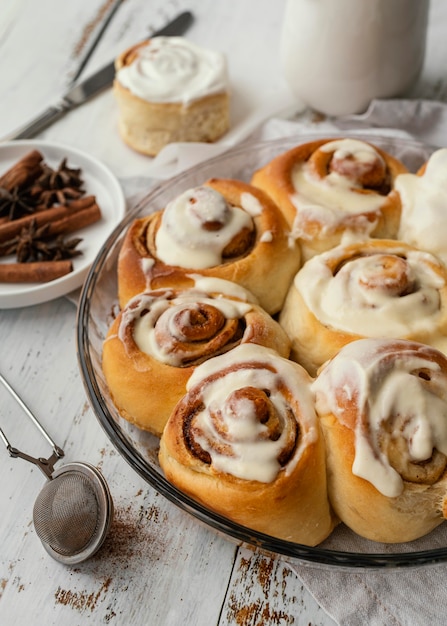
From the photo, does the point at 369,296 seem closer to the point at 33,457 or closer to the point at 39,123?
the point at 33,457

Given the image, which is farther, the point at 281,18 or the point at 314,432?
the point at 281,18

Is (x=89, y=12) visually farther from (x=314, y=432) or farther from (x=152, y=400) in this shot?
(x=314, y=432)

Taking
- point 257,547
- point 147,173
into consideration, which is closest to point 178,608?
point 257,547

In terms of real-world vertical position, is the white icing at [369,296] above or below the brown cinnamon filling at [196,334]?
below

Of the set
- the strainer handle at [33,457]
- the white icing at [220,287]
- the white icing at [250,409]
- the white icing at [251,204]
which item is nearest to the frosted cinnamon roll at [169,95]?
the white icing at [251,204]

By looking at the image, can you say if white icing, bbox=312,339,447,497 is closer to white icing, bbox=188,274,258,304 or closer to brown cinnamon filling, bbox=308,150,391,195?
white icing, bbox=188,274,258,304

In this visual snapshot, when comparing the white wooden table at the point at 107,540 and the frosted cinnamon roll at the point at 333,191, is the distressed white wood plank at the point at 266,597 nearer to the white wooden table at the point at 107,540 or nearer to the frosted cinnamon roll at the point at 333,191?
the white wooden table at the point at 107,540
